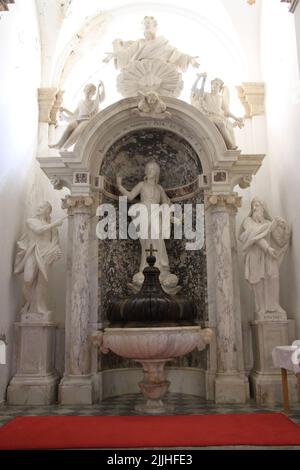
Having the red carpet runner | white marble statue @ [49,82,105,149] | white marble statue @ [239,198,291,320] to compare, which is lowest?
the red carpet runner

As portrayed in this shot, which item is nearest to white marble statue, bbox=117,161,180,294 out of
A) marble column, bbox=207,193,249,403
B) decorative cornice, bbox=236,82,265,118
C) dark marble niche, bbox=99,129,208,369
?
dark marble niche, bbox=99,129,208,369

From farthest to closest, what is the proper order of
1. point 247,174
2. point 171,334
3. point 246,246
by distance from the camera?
point 247,174 < point 246,246 < point 171,334

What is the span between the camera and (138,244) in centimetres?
739

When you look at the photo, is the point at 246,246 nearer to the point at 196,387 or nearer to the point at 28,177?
the point at 196,387

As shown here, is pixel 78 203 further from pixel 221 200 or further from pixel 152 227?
→ pixel 221 200

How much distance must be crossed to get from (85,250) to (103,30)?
16.7 ft

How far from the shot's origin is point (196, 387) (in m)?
6.46

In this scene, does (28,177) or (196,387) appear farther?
(28,177)

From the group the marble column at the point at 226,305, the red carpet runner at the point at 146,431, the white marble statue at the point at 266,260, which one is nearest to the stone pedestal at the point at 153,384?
the red carpet runner at the point at 146,431

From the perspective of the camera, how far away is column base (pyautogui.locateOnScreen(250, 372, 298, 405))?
A: 571 cm

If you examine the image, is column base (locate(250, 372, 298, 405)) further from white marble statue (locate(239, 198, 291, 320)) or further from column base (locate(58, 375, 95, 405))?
column base (locate(58, 375, 95, 405))

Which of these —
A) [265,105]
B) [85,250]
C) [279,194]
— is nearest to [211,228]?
[279,194]

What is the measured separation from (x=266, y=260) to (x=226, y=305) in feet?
2.80

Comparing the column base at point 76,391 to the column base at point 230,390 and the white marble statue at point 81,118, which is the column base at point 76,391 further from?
the white marble statue at point 81,118
